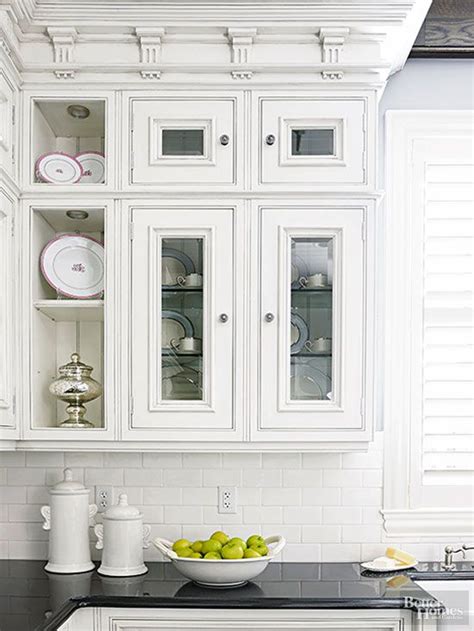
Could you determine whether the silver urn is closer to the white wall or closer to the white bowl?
the white wall

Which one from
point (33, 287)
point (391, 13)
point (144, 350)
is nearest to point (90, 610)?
point (144, 350)

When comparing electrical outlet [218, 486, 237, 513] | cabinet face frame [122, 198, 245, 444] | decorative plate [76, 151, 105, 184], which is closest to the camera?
cabinet face frame [122, 198, 245, 444]

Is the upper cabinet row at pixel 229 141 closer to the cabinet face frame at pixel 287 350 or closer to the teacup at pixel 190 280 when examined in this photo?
the cabinet face frame at pixel 287 350

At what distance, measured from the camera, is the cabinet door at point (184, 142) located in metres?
3.09

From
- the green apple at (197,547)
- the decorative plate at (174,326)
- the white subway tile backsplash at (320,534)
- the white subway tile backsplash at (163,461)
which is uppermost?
the decorative plate at (174,326)

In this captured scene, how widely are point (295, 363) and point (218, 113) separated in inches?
34.6

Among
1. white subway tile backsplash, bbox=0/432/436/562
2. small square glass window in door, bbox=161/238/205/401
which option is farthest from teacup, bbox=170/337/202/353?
white subway tile backsplash, bbox=0/432/436/562

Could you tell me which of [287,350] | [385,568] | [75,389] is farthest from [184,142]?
[385,568]

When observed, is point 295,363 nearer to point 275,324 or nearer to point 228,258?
point 275,324

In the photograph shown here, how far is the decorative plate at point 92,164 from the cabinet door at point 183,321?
25cm

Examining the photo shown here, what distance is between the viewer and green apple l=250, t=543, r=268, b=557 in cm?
294

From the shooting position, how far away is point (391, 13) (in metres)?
2.96

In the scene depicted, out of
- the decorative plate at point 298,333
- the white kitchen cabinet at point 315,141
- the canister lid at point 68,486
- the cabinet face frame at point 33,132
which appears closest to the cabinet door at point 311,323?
the decorative plate at point 298,333

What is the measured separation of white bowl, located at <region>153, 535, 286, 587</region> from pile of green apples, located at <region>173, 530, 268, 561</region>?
19 millimetres
